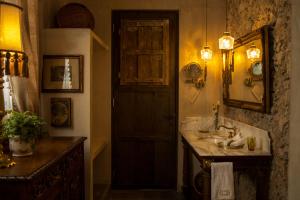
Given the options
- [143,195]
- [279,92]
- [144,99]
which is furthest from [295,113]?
[143,195]

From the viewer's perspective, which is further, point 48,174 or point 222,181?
point 222,181

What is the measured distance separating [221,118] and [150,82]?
1079 millimetres

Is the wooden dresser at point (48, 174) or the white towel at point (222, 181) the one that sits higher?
the wooden dresser at point (48, 174)

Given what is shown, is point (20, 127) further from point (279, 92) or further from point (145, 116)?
point (145, 116)

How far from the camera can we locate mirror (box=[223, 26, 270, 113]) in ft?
9.70

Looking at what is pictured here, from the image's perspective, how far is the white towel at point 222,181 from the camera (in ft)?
9.21

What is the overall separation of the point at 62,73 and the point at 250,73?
1902 millimetres

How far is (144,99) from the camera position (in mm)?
4613

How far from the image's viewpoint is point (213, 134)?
4.12 meters

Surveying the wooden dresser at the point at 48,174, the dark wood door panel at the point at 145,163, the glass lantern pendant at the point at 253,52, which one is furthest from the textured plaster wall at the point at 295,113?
the dark wood door panel at the point at 145,163

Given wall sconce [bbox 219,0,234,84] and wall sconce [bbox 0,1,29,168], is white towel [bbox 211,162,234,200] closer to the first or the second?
wall sconce [bbox 219,0,234,84]

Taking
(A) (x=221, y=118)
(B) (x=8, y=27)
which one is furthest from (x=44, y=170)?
(A) (x=221, y=118)

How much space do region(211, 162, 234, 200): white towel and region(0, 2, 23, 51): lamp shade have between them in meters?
1.82

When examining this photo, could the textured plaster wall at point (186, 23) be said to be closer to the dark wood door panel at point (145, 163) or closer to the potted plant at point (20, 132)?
the dark wood door panel at point (145, 163)
